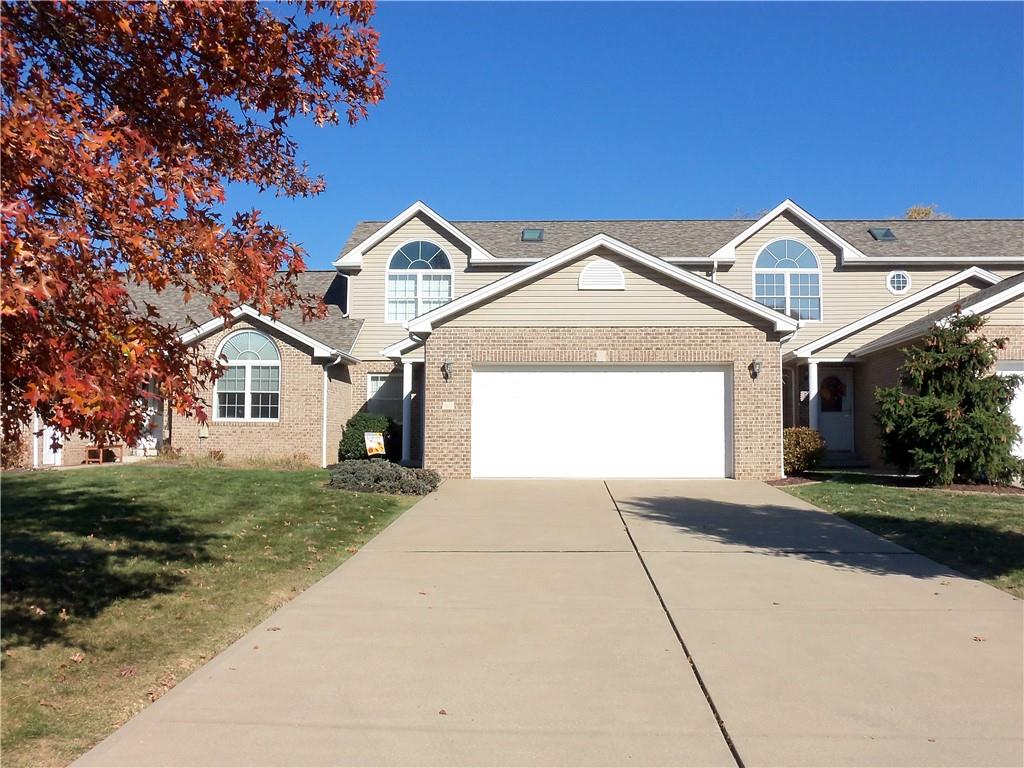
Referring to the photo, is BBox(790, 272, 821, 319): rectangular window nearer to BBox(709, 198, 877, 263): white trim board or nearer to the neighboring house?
the neighboring house

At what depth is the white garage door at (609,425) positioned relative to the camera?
1666cm

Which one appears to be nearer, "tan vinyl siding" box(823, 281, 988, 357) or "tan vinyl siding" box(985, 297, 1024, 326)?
"tan vinyl siding" box(985, 297, 1024, 326)

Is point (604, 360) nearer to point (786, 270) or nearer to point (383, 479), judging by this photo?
point (383, 479)

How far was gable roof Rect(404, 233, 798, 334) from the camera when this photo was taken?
1638cm

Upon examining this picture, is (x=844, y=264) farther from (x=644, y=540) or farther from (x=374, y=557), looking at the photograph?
(x=374, y=557)

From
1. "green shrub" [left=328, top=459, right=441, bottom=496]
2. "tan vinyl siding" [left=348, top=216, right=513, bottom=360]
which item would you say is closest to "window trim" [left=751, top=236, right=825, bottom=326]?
"tan vinyl siding" [left=348, top=216, right=513, bottom=360]

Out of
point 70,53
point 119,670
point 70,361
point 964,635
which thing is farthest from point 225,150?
point 964,635

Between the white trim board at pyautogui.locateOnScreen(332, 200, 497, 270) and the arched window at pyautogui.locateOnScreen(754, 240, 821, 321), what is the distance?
722 cm

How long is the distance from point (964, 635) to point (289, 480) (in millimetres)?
12016

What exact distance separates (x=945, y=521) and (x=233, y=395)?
52.1 ft

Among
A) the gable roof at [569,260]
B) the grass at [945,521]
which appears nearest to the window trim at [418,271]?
the gable roof at [569,260]

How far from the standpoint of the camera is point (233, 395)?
67.8 ft

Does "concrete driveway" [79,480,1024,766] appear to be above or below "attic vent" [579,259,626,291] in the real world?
below

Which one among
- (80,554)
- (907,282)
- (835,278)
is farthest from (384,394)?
(907,282)
